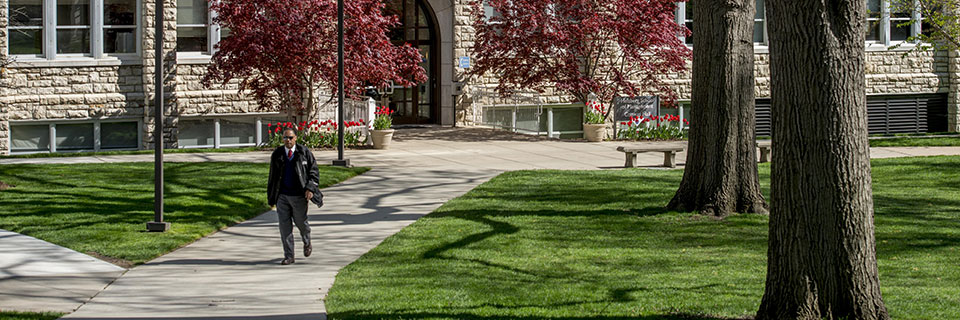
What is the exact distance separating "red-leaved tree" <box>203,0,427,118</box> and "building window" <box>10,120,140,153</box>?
3.09m

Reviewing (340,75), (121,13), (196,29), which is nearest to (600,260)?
(340,75)

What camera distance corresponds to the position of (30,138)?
2367 cm

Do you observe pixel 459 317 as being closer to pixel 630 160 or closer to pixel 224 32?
pixel 630 160

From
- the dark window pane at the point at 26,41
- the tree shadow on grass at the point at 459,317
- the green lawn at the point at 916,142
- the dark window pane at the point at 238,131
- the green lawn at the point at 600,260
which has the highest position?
the dark window pane at the point at 26,41

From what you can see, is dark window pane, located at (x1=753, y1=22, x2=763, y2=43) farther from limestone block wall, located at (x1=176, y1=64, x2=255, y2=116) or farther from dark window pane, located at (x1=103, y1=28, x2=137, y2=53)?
dark window pane, located at (x1=103, y1=28, x2=137, y2=53)

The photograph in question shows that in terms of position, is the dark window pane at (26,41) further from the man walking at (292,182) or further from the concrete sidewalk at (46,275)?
the man walking at (292,182)

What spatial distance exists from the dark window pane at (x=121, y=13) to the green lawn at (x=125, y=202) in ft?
21.2

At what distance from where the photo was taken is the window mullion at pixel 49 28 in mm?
23516

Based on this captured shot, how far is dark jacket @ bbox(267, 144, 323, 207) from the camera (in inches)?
432

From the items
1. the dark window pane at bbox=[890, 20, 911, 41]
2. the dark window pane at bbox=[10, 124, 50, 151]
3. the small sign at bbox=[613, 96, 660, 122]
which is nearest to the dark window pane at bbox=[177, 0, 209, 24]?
the dark window pane at bbox=[10, 124, 50, 151]

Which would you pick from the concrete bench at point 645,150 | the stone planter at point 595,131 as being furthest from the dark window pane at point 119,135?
the concrete bench at point 645,150

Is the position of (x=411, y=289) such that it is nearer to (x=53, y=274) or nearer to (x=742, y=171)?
(x=53, y=274)

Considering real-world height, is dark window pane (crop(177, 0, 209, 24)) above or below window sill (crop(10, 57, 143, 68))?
above

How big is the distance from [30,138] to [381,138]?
301 inches
